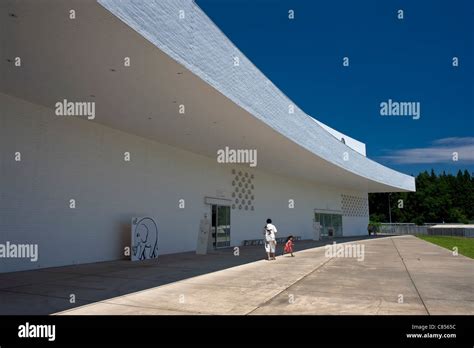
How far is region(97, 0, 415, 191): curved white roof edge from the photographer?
7531mm

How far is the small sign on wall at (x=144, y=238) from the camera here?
1360 cm

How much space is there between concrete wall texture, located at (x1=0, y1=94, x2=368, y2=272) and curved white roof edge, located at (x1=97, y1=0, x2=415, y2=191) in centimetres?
479

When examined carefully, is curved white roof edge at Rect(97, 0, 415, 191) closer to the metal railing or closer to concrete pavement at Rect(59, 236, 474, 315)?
concrete pavement at Rect(59, 236, 474, 315)

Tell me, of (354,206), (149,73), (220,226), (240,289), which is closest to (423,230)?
(354,206)

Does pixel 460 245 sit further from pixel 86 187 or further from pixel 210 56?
pixel 86 187

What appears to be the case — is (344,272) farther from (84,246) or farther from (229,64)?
(84,246)

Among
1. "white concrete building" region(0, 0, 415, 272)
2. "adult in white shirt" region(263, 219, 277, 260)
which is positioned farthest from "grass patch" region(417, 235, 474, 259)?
"white concrete building" region(0, 0, 415, 272)

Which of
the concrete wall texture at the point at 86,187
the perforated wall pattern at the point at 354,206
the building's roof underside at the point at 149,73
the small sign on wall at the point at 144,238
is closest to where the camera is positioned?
the building's roof underside at the point at 149,73

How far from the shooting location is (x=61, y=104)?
11227 mm

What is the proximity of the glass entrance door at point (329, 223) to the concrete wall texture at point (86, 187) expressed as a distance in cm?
1486

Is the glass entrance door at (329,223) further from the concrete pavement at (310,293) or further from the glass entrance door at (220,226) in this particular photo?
the concrete pavement at (310,293)

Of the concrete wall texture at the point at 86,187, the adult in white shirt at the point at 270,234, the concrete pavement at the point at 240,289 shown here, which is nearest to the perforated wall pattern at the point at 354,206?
the concrete wall texture at the point at 86,187

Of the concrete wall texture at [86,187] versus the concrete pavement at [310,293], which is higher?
the concrete wall texture at [86,187]
